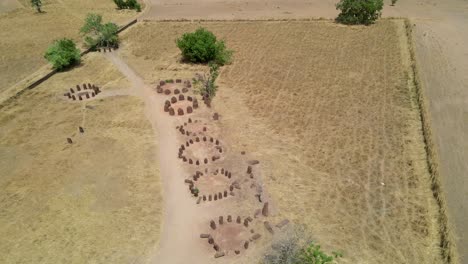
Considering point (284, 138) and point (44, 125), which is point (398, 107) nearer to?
point (284, 138)

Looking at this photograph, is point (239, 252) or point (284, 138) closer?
point (239, 252)

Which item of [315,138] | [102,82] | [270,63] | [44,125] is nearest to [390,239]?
[315,138]

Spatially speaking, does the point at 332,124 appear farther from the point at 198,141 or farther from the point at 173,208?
the point at 173,208

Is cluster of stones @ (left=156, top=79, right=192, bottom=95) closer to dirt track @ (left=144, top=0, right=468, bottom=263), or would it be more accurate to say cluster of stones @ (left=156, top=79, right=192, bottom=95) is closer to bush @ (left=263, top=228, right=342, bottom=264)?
bush @ (left=263, top=228, right=342, bottom=264)

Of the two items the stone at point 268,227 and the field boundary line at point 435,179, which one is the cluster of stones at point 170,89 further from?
the field boundary line at point 435,179

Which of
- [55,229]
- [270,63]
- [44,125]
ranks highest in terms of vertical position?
[270,63]

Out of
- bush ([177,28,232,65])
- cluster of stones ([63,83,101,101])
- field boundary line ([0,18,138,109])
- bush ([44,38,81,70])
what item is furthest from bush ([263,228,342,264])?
bush ([44,38,81,70])

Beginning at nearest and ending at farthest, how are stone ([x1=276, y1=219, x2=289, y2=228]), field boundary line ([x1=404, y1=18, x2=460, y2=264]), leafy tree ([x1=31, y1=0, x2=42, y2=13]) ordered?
field boundary line ([x1=404, y1=18, x2=460, y2=264]) < stone ([x1=276, y1=219, x2=289, y2=228]) < leafy tree ([x1=31, y1=0, x2=42, y2=13])
